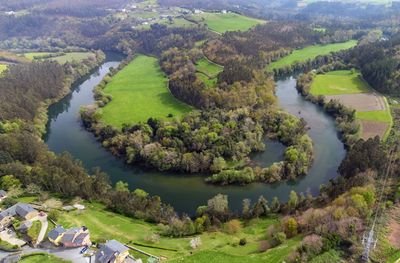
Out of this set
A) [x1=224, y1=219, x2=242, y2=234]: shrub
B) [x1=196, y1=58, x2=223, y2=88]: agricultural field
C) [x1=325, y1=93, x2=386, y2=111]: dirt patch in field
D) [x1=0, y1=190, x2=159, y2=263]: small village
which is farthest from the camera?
[x1=196, y1=58, x2=223, y2=88]: agricultural field

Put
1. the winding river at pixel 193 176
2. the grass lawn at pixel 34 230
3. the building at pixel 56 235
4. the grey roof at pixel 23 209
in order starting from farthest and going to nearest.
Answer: the winding river at pixel 193 176
the grey roof at pixel 23 209
the grass lawn at pixel 34 230
the building at pixel 56 235

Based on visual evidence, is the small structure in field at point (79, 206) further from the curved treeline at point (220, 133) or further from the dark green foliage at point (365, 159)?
the dark green foliage at point (365, 159)

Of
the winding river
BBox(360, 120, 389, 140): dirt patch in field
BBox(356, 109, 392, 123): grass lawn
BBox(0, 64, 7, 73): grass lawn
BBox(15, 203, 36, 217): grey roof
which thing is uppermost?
BBox(356, 109, 392, 123): grass lawn

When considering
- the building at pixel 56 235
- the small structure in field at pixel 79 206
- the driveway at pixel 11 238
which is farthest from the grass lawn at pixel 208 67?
the driveway at pixel 11 238

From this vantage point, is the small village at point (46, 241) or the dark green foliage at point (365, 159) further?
the dark green foliage at point (365, 159)

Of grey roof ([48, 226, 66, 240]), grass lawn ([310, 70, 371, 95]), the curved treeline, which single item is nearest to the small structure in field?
grey roof ([48, 226, 66, 240])

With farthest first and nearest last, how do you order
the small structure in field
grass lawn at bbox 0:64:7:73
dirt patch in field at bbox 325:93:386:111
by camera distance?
grass lawn at bbox 0:64:7:73 < dirt patch in field at bbox 325:93:386:111 < the small structure in field

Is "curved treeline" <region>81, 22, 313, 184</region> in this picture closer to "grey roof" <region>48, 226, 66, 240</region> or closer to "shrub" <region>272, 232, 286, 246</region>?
"shrub" <region>272, 232, 286, 246</region>
